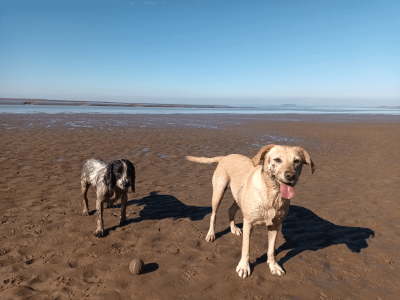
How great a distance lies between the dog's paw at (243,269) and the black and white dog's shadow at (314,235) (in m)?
0.34

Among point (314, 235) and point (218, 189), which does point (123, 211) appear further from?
point (314, 235)

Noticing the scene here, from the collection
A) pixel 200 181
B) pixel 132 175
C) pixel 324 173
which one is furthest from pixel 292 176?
pixel 324 173

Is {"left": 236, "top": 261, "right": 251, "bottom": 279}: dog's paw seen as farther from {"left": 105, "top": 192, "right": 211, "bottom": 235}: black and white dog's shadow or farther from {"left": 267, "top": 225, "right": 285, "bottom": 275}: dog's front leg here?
{"left": 105, "top": 192, "right": 211, "bottom": 235}: black and white dog's shadow

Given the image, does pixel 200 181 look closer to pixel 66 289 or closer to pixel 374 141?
pixel 66 289

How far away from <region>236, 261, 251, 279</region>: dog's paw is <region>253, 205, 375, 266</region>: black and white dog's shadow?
13.4 inches

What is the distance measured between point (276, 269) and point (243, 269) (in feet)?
1.90

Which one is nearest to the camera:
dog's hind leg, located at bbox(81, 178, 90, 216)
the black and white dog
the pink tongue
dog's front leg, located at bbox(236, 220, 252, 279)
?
the pink tongue

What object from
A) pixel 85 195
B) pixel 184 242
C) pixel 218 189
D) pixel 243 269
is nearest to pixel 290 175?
pixel 243 269

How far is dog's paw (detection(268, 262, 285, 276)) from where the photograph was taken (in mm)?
3932

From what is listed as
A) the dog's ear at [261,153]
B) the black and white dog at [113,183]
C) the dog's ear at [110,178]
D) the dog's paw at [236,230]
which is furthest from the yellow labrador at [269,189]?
the dog's ear at [110,178]

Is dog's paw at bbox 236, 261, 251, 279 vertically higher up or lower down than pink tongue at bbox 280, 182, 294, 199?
lower down

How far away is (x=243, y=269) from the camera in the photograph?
389cm

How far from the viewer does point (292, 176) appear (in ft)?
10.3

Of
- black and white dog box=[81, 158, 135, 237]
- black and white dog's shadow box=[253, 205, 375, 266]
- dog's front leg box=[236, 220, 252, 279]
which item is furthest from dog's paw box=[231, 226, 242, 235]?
black and white dog box=[81, 158, 135, 237]
